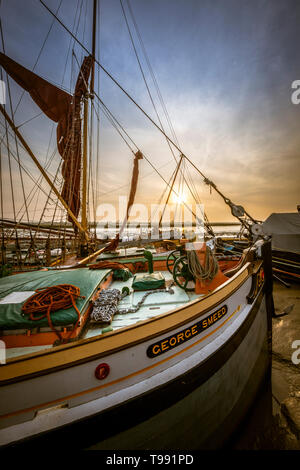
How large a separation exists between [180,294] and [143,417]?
1.92 meters

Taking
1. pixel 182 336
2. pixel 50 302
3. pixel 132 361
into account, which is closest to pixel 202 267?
pixel 182 336

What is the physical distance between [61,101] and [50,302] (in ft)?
48.1

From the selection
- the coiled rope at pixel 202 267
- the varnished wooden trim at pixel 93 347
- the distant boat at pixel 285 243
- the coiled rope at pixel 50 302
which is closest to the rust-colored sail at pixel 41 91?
the coiled rope at pixel 50 302

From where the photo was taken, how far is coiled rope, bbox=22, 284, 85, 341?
6.56 ft

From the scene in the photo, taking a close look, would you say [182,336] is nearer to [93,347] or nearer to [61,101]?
[93,347]

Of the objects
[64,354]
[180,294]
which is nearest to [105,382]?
[64,354]

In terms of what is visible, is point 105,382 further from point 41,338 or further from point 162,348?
point 41,338

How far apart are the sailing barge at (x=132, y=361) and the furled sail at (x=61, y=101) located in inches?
378

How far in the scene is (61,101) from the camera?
1179cm

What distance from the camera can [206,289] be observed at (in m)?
3.39

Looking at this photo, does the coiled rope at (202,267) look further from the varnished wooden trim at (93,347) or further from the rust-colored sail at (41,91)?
the rust-colored sail at (41,91)

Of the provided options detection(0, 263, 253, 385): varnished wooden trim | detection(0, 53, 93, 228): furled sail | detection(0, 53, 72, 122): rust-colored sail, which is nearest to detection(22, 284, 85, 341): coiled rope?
detection(0, 263, 253, 385): varnished wooden trim
